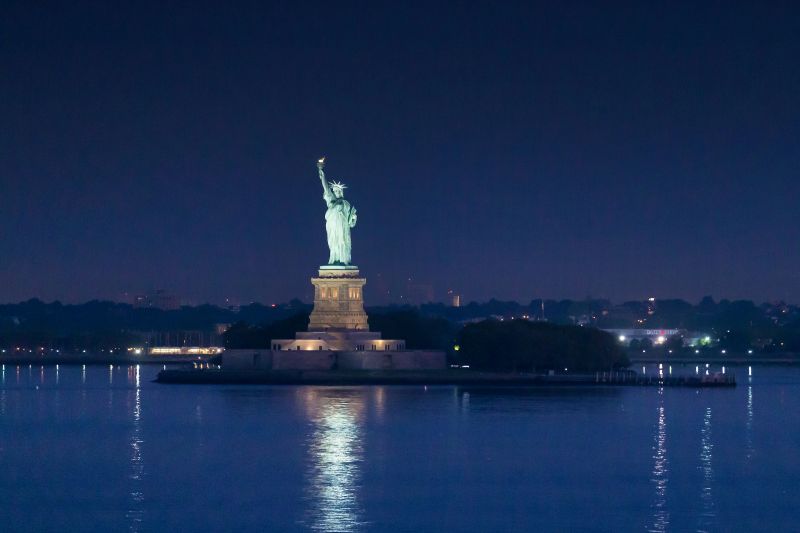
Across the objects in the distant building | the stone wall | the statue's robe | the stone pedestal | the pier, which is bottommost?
the pier

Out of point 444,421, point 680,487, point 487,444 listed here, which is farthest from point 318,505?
point 444,421

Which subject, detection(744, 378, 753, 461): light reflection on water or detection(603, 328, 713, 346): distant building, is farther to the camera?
detection(603, 328, 713, 346): distant building

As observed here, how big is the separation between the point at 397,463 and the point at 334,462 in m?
1.39

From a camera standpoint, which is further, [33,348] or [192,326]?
[192,326]

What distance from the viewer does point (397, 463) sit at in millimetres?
35875

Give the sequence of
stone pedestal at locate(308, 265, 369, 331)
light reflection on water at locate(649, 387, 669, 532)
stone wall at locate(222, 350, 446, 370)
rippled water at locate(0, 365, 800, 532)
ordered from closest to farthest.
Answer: light reflection on water at locate(649, 387, 669, 532) → rippled water at locate(0, 365, 800, 532) → stone wall at locate(222, 350, 446, 370) → stone pedestal at locate(308, 265, 369, 331)

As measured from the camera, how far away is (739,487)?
3216 centimetres

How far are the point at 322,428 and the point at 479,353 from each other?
31491mm

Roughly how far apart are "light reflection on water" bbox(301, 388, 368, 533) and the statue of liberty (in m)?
11.0

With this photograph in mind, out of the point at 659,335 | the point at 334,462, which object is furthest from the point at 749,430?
the point at 659,335

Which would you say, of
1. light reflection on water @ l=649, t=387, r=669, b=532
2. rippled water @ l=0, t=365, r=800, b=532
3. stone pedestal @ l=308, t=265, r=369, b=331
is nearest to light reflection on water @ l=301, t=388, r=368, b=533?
rippled water @ l=0, t=365, r=800, b=532

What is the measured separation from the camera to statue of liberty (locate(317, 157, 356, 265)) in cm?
6638

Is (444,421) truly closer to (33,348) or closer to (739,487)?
(739,487)

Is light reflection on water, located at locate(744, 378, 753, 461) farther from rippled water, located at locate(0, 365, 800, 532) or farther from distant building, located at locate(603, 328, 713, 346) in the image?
distant building, located at locate(603, 328, 713, 346)
